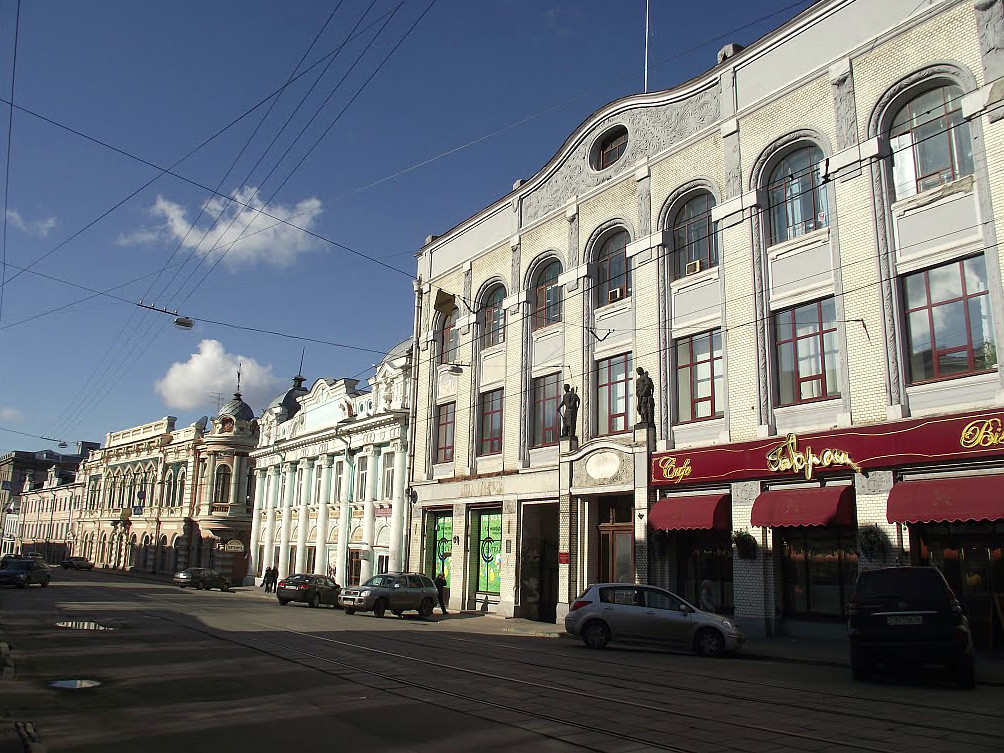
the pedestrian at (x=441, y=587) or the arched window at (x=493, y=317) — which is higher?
the arched window at (x=493, y=317)

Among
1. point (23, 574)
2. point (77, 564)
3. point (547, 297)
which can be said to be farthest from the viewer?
point (77, 564)

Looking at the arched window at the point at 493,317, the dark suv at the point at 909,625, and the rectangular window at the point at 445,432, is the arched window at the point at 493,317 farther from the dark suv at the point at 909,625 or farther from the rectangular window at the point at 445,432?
the dark suv at the point at 909,625

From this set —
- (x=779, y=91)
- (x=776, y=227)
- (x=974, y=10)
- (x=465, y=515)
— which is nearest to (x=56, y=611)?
(x=465, y=515)

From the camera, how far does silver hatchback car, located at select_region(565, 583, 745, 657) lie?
17.1 metres

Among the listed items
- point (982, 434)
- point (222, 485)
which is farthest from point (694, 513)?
point (222, 485)

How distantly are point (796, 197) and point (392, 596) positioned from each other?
18.8m

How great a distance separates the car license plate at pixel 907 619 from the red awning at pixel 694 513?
8.09 metres

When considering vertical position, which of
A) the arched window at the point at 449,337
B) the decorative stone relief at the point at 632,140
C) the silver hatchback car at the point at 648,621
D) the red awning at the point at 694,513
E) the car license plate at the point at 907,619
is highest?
the decorative stone relief at the point at 632,140

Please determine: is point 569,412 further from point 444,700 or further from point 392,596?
point 444,700

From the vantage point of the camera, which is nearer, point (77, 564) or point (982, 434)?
point (982, 434)

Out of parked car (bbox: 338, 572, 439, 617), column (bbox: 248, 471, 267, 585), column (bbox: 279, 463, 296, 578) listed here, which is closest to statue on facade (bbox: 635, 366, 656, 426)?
parked car (bbox: 338, 572, 439, 617)

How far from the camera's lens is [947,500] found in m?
16.1

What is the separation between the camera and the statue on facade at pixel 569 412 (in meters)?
26.5

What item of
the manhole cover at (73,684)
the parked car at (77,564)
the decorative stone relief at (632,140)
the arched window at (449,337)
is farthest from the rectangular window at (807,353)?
the parked car at (77,564)
